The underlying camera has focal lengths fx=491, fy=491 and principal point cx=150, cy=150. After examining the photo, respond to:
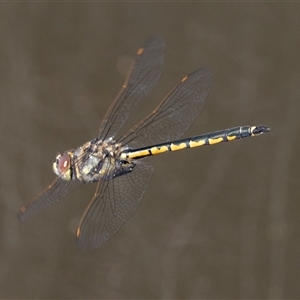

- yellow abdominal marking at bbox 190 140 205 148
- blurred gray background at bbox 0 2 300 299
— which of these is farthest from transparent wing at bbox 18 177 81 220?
blurred gray background at bbox 0 2 300 299

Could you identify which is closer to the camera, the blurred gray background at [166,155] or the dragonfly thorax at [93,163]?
the dragonfly thorax at [93,163]

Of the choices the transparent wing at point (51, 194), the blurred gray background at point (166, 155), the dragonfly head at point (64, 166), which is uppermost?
the blurred gray background at point (166, 155)

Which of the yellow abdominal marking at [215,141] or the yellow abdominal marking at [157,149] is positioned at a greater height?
the yellow abdominal marking at [157,149]

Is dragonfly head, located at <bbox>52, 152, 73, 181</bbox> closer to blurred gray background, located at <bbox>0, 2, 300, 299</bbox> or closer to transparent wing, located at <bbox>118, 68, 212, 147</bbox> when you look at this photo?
transparent wing, located at <bbox>118, 68, 212, 147</bbox>

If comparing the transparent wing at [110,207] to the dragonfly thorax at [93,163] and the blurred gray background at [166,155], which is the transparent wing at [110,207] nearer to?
the dragonfly thorax at [93,163]

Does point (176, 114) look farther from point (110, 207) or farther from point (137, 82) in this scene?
point (110, 207)

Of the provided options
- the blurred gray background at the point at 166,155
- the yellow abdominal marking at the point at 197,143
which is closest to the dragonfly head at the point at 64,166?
the yellow abdominal marking at the point at 197,143
